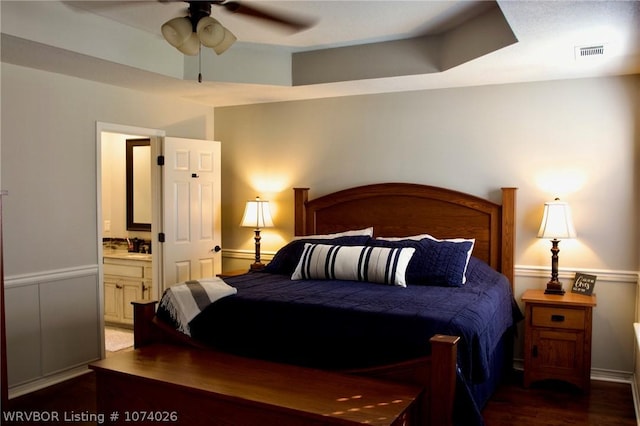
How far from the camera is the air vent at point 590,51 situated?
10.8ft

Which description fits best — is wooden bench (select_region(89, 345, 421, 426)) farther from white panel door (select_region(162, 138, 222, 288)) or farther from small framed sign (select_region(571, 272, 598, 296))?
small framed sign (select_region(571, 272, 598, 296))

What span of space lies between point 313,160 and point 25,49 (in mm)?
2580

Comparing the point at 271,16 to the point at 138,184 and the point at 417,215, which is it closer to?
the point at 417,215

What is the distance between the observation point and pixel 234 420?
2.62m

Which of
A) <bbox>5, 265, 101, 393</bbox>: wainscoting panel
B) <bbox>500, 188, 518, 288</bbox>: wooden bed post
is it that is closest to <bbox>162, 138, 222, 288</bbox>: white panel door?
<bbox>5, 265, 101, 393</bbox>: wainscoting panel

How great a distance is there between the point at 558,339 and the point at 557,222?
0.84 m

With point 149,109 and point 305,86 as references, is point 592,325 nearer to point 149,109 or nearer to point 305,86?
point 305,86

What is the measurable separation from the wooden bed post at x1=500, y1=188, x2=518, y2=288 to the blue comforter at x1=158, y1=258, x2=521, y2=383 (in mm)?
695

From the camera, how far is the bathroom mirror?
5.87 meters

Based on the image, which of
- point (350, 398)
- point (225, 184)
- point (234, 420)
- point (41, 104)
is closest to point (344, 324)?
point (350, 398)

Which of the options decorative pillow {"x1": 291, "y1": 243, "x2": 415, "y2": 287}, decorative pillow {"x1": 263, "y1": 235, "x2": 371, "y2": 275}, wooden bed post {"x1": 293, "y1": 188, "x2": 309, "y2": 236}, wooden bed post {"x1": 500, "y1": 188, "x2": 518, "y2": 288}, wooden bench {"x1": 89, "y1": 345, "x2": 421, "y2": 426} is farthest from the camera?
wooden bed post {"x1": 293, "y1": 188, "x2": 309, "y2": 236}

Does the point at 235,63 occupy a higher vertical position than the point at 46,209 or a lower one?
higher

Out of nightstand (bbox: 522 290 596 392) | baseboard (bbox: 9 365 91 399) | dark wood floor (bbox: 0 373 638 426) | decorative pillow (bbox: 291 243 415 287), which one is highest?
decorative pillow (bbox: 291 243 415 287)

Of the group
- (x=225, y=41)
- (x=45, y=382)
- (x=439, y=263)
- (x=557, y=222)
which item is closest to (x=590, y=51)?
(x=557, y=222)
